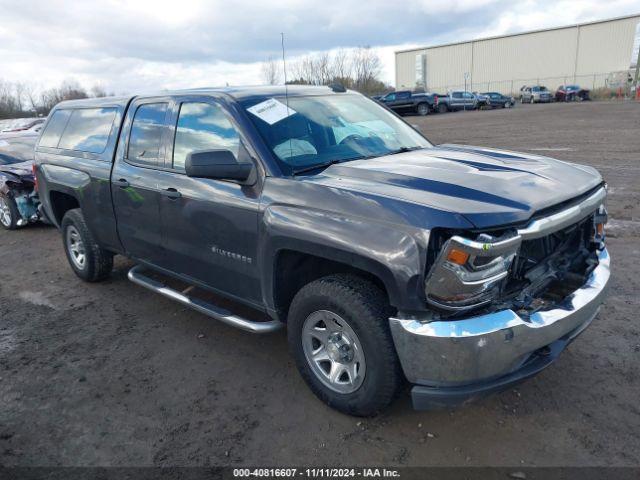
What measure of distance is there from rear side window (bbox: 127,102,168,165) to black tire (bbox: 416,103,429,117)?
31.6 meters

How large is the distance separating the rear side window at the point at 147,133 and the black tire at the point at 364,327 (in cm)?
189

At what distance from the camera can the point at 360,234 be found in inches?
103

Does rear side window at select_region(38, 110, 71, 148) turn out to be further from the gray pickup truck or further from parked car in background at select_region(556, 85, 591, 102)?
parked car in background at select_region(556, 85, 591, 102)

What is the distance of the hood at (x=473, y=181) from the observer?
250 centimetres

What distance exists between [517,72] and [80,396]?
70.9 meters

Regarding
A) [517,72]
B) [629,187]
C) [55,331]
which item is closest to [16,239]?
[55,331]

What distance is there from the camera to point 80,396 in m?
3.42

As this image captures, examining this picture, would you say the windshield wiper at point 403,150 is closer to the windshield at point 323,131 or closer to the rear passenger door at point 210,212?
the windshield at point 323,131

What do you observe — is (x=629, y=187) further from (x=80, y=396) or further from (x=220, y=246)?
(x=80, y=396)

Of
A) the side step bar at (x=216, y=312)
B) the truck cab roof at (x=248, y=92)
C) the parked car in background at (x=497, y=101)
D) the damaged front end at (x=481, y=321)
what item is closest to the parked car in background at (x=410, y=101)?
the parked car in background at (x=497, y=101)

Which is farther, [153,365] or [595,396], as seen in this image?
[153,365]

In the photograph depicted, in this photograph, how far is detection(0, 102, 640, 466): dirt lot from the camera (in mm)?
2750

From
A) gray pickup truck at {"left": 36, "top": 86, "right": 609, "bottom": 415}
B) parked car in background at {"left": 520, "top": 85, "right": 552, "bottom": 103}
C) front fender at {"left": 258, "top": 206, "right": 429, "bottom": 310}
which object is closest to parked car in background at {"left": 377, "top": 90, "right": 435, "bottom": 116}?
parked car in background at {"left": 520, "top": 85, "right": 552, "bottom": 103}

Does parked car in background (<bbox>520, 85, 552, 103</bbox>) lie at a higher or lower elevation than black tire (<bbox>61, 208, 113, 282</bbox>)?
higher
